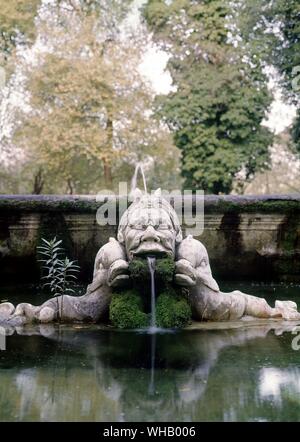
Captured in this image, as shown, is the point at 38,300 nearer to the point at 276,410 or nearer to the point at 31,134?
the point at 276,410

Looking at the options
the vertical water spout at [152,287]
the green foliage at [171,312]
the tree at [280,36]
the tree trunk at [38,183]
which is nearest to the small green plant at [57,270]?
the vertical water spout at [152,287]

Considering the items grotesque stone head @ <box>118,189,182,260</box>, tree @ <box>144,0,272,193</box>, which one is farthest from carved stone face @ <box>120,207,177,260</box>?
tree @ <box>144,0,272,193</box>

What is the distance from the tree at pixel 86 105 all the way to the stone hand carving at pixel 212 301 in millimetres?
18514

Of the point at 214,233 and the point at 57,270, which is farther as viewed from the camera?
→ the point at 214,233

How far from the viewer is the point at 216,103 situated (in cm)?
2339

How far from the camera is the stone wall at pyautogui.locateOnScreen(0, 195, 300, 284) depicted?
7695 mm

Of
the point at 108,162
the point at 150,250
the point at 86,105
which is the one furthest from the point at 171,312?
the point at 86,105

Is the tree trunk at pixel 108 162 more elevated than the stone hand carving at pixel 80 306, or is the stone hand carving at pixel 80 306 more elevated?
the tree trunk at pixel 108 162

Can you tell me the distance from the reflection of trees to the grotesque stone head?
2.34 feet

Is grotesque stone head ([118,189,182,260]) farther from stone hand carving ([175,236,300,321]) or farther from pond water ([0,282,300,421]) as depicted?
pond water ([0,282,300,421])

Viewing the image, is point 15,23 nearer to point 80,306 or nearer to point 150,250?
point 80,306

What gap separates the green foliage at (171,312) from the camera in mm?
4883

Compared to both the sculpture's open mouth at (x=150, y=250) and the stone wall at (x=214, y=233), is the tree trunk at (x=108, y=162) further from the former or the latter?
the sculpture's open mouth at (x=150, y=250)

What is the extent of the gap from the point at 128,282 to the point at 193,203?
2.96m
